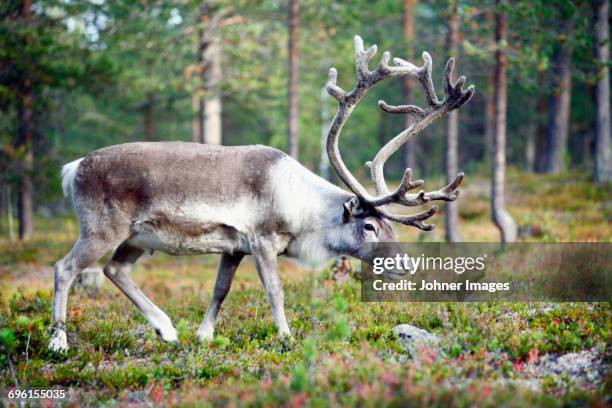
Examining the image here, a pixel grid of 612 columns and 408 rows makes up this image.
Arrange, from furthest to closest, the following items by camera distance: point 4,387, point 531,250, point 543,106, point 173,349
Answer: point 543,106 < point 531,250 < point 173,349 < point 4,387

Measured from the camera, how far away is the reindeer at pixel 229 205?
6.21 meters

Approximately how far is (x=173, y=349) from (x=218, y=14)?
11.6 metres

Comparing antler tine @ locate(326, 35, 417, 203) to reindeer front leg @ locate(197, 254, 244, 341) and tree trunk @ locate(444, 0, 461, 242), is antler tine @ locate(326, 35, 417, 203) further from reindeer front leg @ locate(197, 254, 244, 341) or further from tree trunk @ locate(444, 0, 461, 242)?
tree trunk @ locate(444, 0, 461, 242)

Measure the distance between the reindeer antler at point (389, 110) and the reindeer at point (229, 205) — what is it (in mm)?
12

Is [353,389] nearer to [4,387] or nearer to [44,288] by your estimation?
[4,387]

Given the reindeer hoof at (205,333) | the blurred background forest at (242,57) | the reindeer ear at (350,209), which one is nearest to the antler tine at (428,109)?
the reindeer ear at (350,209)

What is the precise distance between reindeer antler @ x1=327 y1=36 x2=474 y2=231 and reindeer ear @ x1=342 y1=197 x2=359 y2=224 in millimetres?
76

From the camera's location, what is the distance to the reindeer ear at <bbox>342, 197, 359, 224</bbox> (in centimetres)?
622

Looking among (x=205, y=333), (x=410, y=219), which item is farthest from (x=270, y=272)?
(x=410, y=219)

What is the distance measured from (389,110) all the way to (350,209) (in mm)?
1240

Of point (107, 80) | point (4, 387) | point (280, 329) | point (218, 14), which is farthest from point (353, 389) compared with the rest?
point (218, 14)

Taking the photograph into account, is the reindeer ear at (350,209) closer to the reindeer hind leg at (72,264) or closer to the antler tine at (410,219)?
the antler tine at (410,219)

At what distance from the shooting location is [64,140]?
3394 cm

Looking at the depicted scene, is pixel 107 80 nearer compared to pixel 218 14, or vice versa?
pixel 107 80
